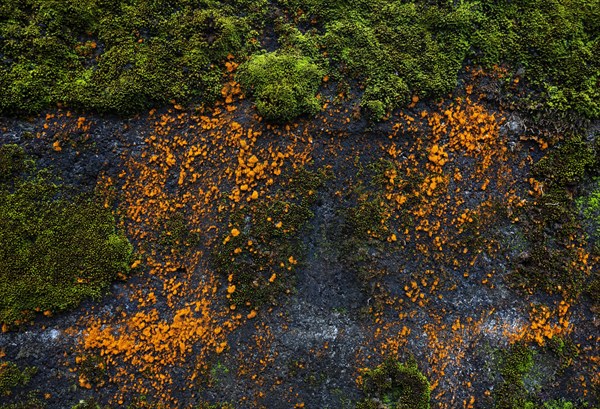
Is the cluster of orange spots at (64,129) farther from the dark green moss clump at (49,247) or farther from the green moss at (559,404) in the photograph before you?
the green moss at (559,404)

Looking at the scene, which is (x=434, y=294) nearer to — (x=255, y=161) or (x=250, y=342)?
(x=250, y=342)

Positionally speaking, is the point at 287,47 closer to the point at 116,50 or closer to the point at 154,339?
the point at 116,50

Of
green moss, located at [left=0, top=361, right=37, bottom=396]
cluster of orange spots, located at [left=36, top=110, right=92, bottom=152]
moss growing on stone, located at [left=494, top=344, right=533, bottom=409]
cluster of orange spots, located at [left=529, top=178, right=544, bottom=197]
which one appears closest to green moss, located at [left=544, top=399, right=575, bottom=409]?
moss growing on stone, located at [left=494, top=344, right=533, bottom=409]

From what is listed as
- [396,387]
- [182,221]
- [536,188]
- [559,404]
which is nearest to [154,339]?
[182,221]

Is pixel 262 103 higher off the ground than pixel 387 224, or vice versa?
pixel 262 103

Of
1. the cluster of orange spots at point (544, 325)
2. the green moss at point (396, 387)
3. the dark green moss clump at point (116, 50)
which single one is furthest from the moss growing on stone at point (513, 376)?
the dark green moss clump at point (116, 50)

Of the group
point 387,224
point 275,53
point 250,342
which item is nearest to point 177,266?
point 250,342
